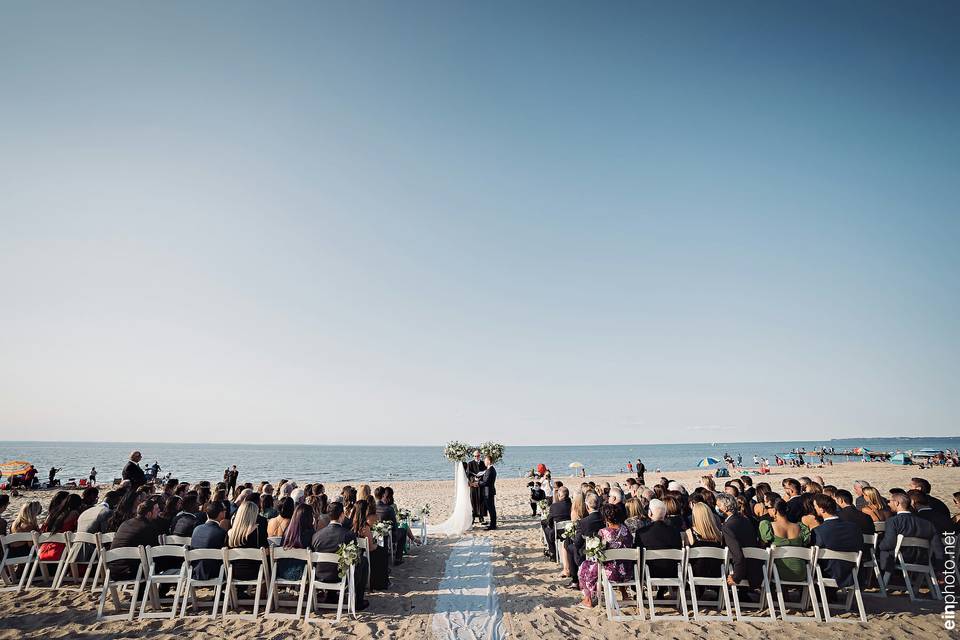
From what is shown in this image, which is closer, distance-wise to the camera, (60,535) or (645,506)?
(60,535)

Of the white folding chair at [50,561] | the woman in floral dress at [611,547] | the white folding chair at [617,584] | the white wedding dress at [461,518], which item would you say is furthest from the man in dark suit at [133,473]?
the white folding chair at [617,584]

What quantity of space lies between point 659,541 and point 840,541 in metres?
2.22

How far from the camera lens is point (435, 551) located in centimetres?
1040

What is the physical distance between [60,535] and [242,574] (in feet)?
9.61

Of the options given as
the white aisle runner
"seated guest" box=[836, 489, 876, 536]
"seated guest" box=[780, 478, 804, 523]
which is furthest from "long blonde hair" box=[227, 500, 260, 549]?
"seated guest" box=[836, 489, 876, 536]

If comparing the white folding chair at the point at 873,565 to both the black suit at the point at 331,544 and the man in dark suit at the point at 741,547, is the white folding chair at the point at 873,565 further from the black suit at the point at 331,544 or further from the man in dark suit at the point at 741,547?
the black suit at the point at 331,544

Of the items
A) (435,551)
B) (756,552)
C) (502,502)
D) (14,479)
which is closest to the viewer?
(756,552)

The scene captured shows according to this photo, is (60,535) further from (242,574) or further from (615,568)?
(615,568)

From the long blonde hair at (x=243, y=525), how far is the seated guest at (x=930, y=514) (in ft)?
30.4

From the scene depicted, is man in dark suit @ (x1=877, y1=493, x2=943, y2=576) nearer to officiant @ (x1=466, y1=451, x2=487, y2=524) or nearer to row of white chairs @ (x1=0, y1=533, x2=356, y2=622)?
row of white chairs @ (x1=0, y1=533, x2=356, y2=622)

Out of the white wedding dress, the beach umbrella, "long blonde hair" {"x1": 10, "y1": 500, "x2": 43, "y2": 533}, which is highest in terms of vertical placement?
"long blonde hair" {"x1": 10, "y1": 500, "x2": 43, "y2": 533}

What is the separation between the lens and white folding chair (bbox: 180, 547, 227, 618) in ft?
19.5

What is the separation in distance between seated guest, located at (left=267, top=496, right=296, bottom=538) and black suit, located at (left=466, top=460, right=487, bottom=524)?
6.88 meters

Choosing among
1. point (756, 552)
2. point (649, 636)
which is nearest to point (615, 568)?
point (649, 636)
